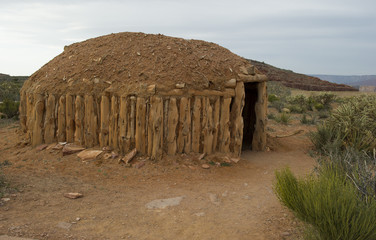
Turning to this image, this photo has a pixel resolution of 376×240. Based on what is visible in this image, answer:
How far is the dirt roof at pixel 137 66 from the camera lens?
7078 millimetres

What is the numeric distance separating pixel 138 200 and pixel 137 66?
3572 millimetres

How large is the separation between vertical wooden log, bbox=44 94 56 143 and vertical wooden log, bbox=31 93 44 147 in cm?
17

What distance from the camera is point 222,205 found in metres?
4.95

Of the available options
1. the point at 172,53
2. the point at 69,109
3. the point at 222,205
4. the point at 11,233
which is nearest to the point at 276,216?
the point at 222,205

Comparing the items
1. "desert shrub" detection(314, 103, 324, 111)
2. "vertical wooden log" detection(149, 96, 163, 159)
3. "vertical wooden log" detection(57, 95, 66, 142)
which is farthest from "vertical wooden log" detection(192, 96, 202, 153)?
"desert shrub" detection(314, 103, 324, 111)

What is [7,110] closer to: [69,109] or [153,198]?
[69,109]

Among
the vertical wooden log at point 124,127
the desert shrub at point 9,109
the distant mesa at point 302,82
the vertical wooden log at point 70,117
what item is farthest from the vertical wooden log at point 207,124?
the distant mesa at point 302,82

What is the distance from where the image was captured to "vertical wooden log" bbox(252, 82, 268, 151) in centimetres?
834

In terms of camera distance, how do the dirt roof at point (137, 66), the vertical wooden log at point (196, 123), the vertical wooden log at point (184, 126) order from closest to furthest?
the vertical wooden log at point (184, 126) → the vertical wooden log at point (196, 123) → the dirt roof at point (137, 66)

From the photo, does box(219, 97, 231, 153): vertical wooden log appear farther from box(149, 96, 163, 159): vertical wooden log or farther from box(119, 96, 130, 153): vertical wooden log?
box(119, 96, 130, 153): vertical wooden log

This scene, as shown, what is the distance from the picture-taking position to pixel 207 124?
23.0 feet

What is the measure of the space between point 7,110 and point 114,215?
37.1 feet

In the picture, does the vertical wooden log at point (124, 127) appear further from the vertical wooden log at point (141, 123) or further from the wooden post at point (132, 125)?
the vertical wooden log at point (141, 123)

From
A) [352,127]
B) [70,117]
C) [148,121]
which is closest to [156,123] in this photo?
[148,121]
